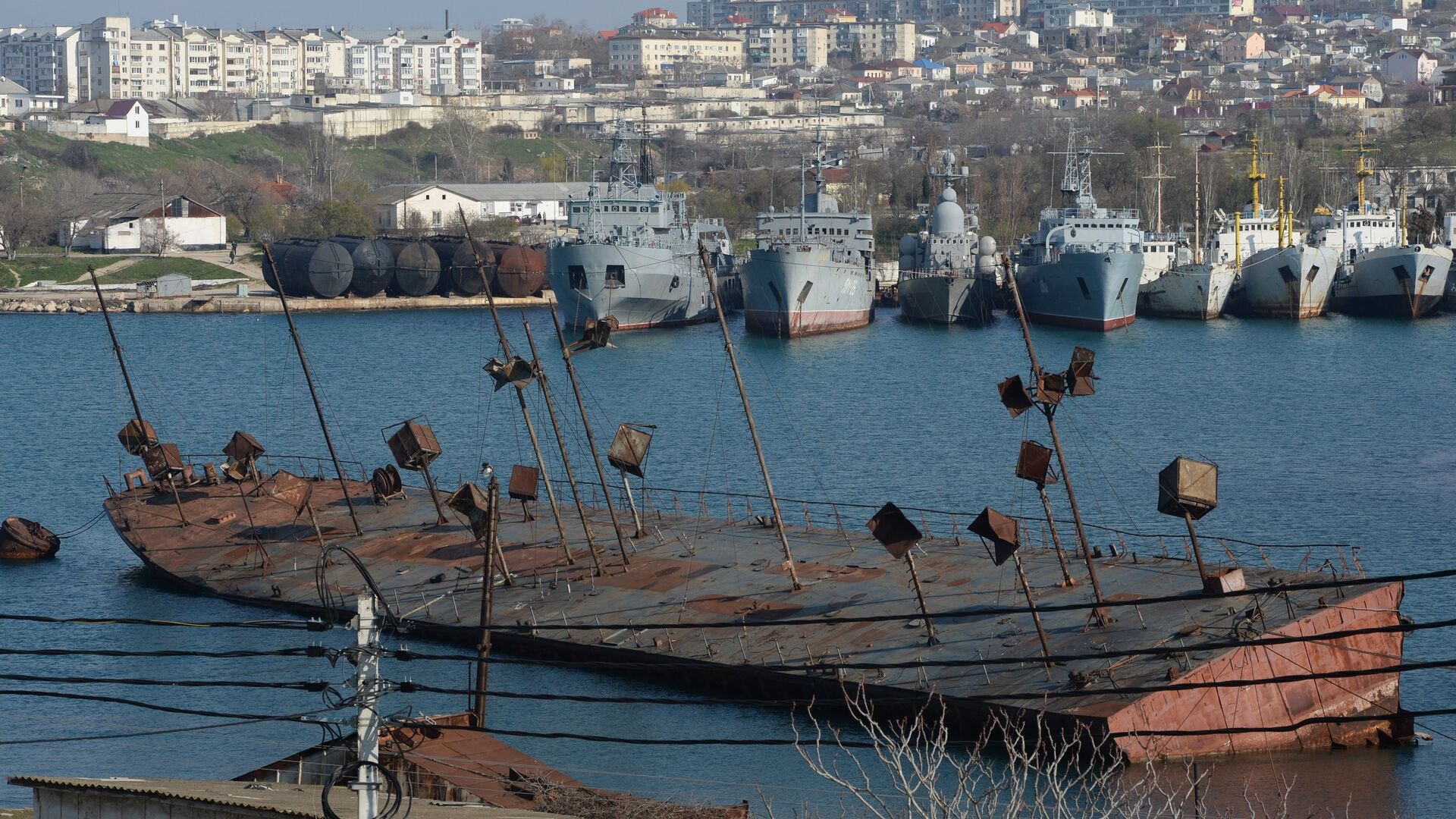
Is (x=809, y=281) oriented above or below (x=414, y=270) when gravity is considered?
above

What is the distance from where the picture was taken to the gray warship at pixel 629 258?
8781cm

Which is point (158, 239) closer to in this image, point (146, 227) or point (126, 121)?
point (146, 227)

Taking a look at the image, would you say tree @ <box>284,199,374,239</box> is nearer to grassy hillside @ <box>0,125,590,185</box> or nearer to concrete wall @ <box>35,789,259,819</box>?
grassy hillside @ <box>0,125,590,185</box>

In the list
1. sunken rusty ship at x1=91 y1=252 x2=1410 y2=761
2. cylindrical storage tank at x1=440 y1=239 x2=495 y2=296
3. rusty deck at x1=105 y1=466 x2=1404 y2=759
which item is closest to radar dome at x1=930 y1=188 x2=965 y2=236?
cylindrical storage tank at x1=440 y1=239 x2=495 y2=296

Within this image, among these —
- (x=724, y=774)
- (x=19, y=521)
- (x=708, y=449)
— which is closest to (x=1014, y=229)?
(x=708, y=449)

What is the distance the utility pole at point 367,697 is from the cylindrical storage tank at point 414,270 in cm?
9093

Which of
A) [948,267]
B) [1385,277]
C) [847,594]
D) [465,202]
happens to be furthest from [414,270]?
[847,594]

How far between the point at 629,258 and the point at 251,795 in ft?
233

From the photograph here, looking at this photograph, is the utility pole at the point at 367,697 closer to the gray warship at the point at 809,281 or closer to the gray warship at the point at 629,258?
the gray warship at the point at 809,281

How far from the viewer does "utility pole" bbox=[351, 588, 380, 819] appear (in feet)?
40.3

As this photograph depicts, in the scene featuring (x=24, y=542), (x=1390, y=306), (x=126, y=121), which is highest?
(x=126, y=121)

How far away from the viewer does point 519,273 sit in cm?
10269

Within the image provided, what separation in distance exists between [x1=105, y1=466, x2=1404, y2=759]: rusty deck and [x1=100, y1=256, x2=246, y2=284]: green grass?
7296cm

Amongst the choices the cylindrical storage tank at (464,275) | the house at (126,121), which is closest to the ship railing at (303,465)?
the cylindrical storage tank at (464,275)
